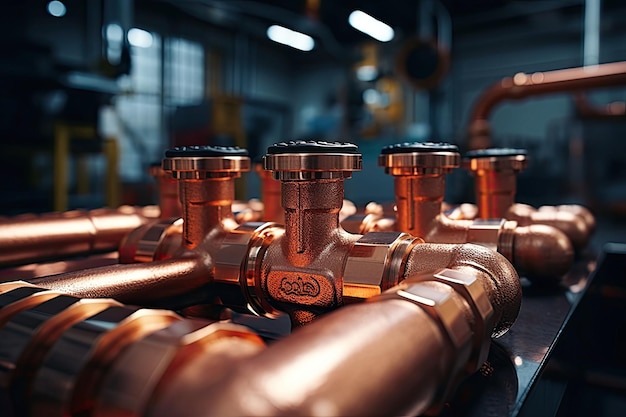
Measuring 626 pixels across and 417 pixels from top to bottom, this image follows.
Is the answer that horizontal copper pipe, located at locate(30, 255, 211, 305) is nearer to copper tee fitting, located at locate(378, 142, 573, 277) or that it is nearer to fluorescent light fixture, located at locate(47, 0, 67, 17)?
copper tee fitting, located at locate(378, 142, 573, 277)

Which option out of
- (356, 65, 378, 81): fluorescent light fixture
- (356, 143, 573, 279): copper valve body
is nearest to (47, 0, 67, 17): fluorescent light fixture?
(356, 65, 378, 81): fluorescent light fixture

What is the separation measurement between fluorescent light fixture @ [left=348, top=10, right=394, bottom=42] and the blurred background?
0.9 inches

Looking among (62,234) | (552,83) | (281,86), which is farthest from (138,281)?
(281,86)

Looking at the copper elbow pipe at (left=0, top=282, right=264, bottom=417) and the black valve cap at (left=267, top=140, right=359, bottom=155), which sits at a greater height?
the black valve cap at (left=267, top=140, right=359, bottom=155)

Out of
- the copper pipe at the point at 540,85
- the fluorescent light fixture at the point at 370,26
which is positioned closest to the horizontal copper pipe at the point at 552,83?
the copper pipe at the point at 540,85

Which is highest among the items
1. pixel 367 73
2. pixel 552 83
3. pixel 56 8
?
pixel 56 8

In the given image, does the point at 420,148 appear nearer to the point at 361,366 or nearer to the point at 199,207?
the point at 199,207

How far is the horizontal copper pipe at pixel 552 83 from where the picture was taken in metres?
1.21

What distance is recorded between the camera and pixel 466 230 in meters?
0.62

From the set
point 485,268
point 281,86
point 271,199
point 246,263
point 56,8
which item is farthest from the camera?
point 281,86

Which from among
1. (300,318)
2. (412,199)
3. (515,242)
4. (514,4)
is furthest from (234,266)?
(514,4)

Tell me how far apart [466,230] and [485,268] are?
0.23 meters

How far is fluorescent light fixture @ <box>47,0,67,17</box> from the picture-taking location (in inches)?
189

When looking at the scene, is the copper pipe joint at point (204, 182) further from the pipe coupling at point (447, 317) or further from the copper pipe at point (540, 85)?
the copper pipe at point (540, 85)
